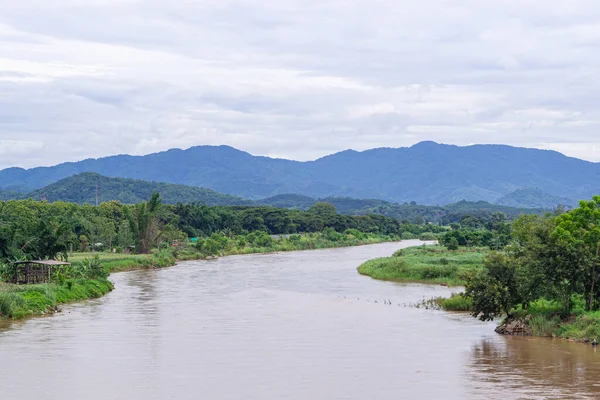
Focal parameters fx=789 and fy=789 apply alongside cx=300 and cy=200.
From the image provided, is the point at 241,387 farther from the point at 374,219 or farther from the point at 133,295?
Result: the point at 374,219

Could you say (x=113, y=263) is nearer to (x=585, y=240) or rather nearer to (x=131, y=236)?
(x=131, y=236)

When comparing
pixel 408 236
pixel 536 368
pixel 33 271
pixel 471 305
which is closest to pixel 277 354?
pixel 536 368

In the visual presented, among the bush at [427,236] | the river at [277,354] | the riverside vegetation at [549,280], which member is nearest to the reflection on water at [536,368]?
the river at [277,354]

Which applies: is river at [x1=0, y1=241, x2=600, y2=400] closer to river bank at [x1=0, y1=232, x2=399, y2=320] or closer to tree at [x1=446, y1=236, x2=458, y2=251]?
river bank at [x1=0, y1=232, x2=399, y2=320]

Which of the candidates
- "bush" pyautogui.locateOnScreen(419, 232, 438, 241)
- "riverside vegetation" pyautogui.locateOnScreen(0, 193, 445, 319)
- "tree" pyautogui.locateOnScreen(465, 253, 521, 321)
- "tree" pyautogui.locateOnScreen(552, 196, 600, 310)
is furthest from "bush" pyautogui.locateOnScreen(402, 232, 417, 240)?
"tree" pyautogui.locateOnScreen(552, 196, 600, 310)

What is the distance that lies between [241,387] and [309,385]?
1.96 metres

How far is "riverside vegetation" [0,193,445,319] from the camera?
42.9 m

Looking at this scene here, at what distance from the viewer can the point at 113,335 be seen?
31.1 m

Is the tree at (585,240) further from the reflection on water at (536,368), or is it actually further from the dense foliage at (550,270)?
the reflection on water at (536,368)

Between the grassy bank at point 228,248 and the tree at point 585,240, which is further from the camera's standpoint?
the grassy bank at point 228,248

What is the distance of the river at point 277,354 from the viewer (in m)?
22.3

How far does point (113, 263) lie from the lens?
2505 inches

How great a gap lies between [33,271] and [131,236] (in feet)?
121

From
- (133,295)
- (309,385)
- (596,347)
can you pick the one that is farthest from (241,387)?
(133,295)
